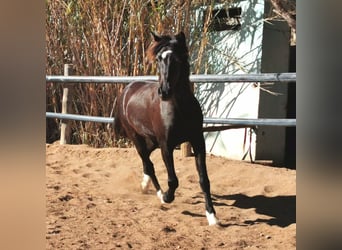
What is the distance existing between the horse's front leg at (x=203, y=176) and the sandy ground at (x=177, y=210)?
5cm

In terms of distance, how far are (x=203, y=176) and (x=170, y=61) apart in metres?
0.60

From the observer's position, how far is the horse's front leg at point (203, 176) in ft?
7.02

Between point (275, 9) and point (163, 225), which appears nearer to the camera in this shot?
point (163, 225)

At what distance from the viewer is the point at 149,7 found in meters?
2.91

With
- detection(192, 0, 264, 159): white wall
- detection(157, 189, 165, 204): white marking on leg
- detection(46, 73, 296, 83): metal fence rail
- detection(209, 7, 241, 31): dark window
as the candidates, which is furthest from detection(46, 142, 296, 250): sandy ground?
detection(209, 7, 241, 31): dark window

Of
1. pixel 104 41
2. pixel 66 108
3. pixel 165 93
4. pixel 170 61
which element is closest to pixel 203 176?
pixel 165 93

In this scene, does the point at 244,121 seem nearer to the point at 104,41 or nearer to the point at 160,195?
the point at 160,195

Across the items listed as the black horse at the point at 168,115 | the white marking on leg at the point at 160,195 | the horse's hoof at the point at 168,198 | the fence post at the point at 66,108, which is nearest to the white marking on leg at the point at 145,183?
the black horse at the point at 168,115

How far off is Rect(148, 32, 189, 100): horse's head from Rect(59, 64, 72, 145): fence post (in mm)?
1803
